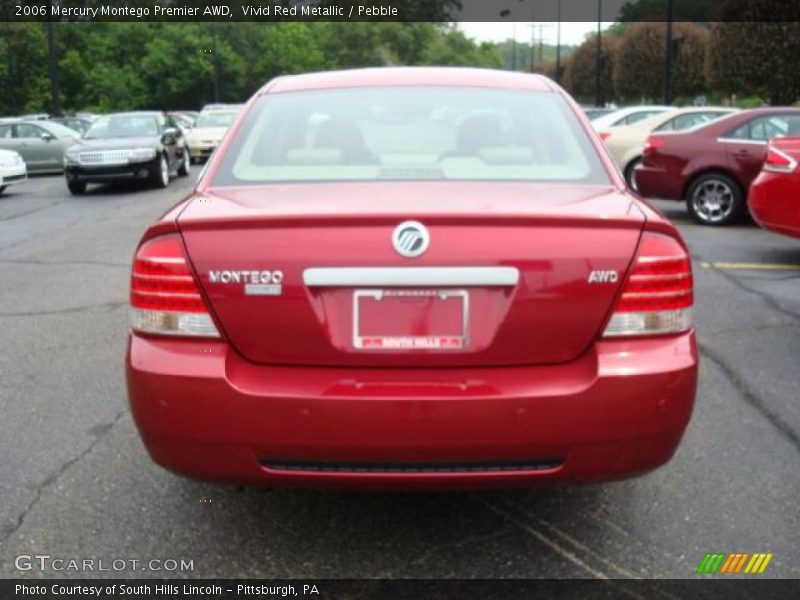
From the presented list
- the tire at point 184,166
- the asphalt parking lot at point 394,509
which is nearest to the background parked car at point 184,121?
the tire at point 184,166

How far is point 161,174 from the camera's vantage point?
18141 millimetres

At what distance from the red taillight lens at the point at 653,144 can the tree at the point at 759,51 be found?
2261 cm

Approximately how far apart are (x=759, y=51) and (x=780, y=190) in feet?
90.2

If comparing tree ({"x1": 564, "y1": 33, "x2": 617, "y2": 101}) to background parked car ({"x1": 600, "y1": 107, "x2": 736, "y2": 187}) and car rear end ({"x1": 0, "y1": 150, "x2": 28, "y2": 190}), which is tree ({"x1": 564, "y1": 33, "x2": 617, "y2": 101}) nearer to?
background parked car ({"x1": 600, "y1": 107, "x2": 736, "y2": 187})

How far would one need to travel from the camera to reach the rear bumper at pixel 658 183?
11547 mm

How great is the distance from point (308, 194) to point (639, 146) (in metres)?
12.4

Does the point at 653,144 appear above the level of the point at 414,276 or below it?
below

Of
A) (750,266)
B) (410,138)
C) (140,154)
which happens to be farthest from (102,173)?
(410,138)

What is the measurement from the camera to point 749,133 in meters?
11.1

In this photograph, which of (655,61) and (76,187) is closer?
(76,187)

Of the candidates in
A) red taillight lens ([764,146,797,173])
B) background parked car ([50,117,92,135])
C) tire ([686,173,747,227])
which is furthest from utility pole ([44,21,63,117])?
red taillight lens ([764,146,797,173])

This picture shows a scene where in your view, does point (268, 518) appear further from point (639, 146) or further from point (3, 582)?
point (639, 146)

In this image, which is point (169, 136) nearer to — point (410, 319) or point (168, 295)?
point (168, 295)

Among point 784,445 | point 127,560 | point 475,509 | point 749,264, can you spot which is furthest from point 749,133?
point 127,560
